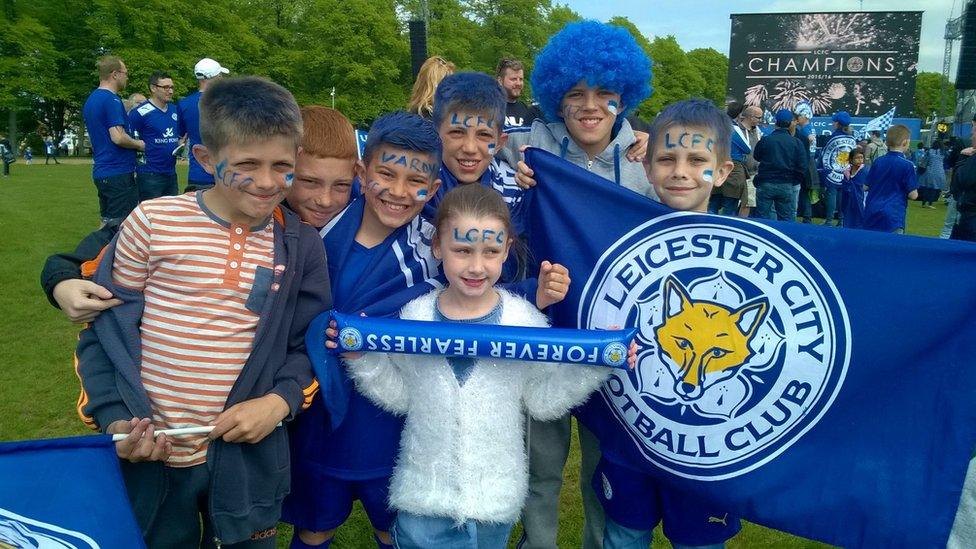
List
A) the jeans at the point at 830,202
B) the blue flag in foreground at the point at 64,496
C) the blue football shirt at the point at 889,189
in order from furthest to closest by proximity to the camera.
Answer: the jeans at the point at 830,202 → the blue football shirt at the point at 889,189 → the blue flag in foreground at the point at 64,496

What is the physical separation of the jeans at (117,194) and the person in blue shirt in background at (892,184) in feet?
37.9

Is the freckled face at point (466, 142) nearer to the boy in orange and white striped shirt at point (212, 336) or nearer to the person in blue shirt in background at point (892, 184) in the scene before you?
the boy in orange and white striped shirt at point (212, 336)

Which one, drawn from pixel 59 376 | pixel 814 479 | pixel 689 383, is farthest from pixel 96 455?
pixel 59 376

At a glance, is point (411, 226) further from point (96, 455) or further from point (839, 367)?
point (839, 367)

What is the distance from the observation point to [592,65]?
313cm

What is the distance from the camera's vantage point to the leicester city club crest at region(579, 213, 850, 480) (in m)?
2.49

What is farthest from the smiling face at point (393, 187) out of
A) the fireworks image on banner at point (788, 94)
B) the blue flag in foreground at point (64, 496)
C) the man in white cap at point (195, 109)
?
the fireworks image on banner at point (788, 94)

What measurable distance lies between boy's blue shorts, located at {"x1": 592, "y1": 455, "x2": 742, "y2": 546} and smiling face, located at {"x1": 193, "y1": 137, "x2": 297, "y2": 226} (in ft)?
5.68

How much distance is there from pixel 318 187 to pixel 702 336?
5.35 ft

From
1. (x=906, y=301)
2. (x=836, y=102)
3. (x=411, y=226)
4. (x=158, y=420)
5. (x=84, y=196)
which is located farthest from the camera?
(x=836, y=102)

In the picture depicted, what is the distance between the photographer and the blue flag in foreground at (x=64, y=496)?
1.93 m

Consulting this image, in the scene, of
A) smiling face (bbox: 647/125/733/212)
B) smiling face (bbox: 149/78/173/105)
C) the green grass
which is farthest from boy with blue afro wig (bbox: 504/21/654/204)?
smiling face (bbox: 149/78/173/105)

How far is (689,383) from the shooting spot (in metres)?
2.63

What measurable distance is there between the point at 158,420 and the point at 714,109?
2.42 meters
